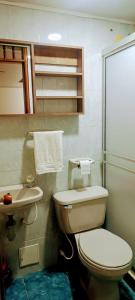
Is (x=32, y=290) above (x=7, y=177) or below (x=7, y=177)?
below

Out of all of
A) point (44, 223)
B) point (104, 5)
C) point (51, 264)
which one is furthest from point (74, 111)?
point (51, 264)

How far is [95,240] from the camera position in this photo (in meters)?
1.77

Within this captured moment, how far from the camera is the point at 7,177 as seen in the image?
73.0 inches

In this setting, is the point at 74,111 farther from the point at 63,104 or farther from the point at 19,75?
the point at 19,75

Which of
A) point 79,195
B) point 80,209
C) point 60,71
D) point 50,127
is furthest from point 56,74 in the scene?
point 80,209

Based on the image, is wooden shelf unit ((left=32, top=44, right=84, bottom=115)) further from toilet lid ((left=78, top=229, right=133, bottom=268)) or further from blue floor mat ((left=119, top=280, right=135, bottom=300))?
blue floor mat ((left=119, top=280, right=135, bottom=300))

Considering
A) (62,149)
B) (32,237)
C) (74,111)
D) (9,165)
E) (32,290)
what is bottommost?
(32,290)

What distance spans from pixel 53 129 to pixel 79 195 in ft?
2.03

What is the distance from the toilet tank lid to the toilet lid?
293 mm

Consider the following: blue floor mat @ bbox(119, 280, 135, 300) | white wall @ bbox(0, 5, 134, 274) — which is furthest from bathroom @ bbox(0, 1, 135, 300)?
blue floor mat @ bbox(119, 280, 135, 300)

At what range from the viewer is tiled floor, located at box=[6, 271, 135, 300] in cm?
179

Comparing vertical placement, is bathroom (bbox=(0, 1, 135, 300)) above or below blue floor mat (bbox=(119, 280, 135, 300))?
above

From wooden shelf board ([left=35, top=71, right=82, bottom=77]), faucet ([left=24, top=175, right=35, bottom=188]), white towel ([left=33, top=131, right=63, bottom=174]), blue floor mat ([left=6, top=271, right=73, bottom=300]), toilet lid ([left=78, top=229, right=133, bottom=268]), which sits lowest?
blue floor mat ([left=6, top=271, right=73, bottom=300])

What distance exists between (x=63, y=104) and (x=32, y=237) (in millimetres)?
1227
